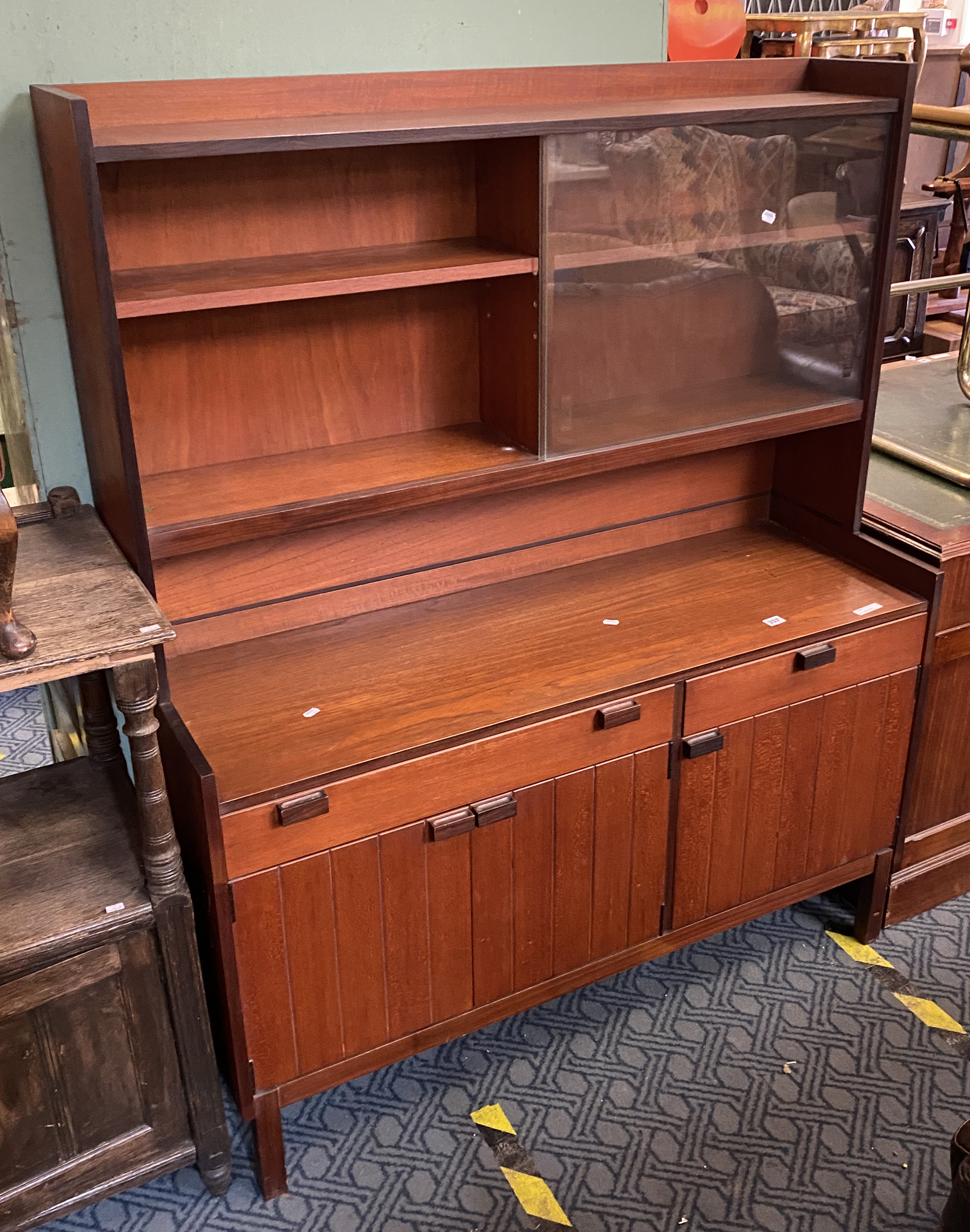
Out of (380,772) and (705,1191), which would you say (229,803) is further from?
(705,1191)

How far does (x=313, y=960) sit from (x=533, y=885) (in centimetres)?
33

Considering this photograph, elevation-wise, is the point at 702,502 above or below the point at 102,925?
above

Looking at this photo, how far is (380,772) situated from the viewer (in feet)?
4.82

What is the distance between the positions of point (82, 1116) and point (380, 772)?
57cm

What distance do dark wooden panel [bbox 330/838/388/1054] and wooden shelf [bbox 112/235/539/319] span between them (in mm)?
684

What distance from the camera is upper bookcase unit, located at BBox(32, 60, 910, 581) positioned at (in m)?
1.45

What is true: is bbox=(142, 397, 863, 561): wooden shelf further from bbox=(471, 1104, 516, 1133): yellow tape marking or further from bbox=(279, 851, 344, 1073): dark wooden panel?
bbox=(471, 1104, 516, 1133): yellow tape marking

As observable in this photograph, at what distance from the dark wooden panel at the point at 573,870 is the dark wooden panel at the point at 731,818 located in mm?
175

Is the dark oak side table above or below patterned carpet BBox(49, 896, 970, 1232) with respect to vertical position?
above

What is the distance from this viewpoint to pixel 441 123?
4.69 feet

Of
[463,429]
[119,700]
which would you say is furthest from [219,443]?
[119,700]

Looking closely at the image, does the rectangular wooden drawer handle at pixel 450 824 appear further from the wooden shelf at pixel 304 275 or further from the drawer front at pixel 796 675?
the wooden shelf at pixel 304 275

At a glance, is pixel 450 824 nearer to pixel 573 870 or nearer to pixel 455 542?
pixel 573 870

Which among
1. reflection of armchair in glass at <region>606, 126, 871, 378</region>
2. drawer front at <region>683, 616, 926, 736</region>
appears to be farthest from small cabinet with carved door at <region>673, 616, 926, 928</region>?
reflection of armchair in glass at <region>606, 126, 871, 378</region>
